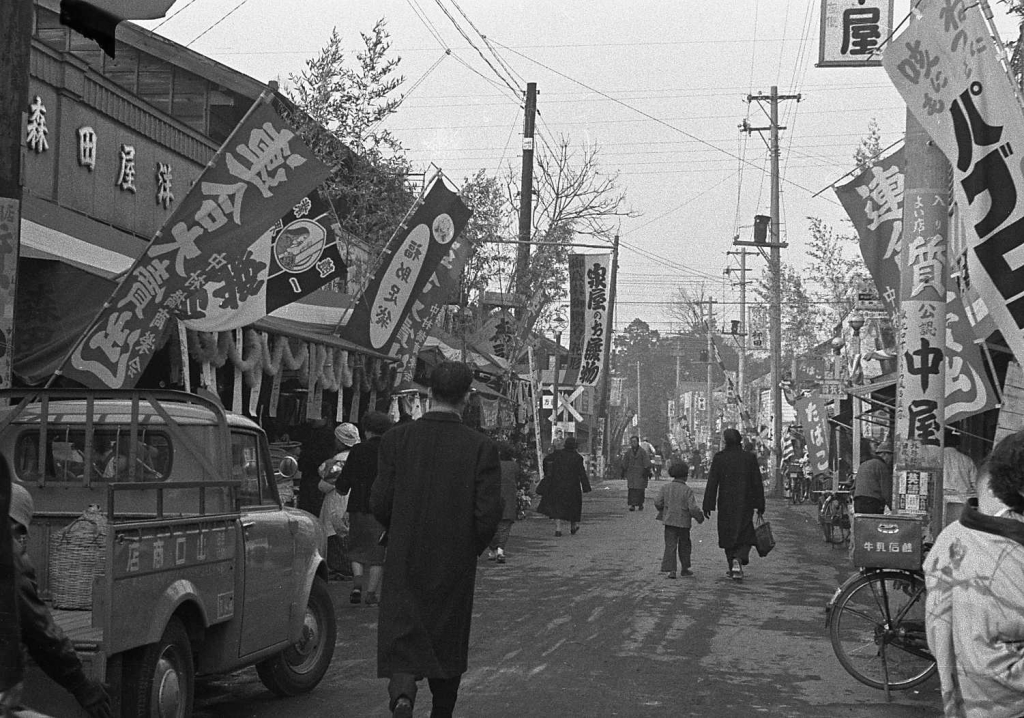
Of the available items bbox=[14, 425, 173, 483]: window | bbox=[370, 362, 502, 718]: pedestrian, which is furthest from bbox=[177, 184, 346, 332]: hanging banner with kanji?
bbox=[370, 362, 502, 718]: pedestrian

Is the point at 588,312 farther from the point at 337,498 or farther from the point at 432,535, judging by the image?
the point at 432,535

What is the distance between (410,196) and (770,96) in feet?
83.4

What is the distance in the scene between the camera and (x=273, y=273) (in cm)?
1304

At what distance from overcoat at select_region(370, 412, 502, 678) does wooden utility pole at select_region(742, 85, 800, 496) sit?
34.2 meters

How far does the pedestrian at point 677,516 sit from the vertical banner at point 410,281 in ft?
13.8

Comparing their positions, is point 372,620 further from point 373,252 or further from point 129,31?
point 129,31

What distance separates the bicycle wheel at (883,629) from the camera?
8.62 m

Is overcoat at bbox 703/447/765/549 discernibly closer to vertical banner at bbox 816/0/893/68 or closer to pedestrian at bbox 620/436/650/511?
vertical banner at bbox 816/0/893/68

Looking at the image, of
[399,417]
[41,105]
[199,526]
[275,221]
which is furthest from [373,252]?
[199,526]

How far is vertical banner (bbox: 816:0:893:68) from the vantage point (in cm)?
1562

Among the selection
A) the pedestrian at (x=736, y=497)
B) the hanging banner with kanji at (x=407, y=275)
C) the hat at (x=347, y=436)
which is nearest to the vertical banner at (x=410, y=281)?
the hanging banner with kanji at (x=407, y=275)

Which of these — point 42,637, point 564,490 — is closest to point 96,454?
point 42,637

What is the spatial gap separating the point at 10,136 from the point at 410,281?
9.58 m

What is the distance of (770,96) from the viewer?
149 ft
